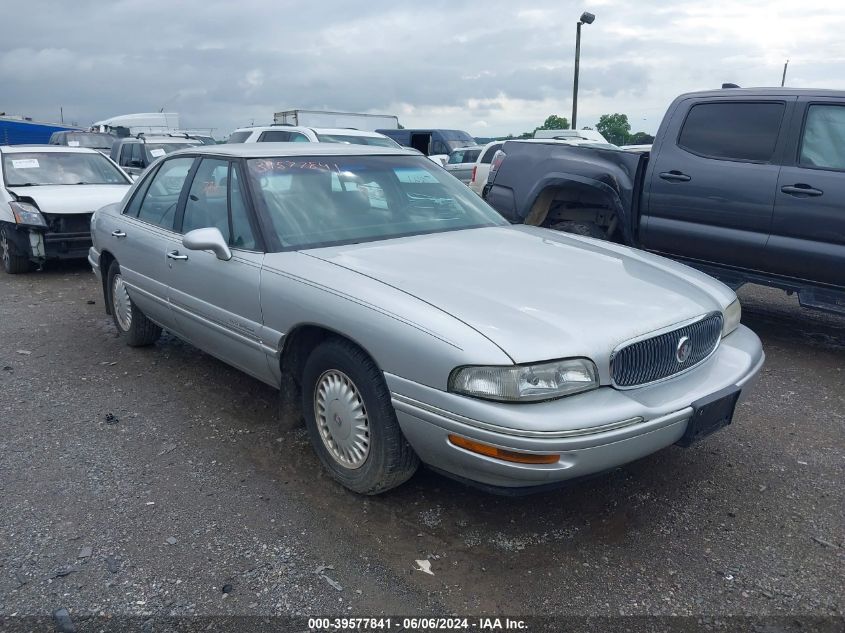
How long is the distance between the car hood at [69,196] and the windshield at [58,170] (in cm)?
24

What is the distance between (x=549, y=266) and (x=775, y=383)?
2.40m

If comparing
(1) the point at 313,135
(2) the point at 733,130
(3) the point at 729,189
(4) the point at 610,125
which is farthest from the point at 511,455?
(4) the point at 610,125

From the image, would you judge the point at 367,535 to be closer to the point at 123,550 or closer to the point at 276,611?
the point at 276,611

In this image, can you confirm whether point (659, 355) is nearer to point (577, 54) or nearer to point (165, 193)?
point (165, 193)

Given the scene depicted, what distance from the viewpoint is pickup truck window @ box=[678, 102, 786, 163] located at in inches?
220

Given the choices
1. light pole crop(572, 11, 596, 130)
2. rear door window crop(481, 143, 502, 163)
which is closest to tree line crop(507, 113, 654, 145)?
light pole crop(572, 11, 596, 130)

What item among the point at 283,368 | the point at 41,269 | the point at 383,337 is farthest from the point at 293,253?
the point at 41,269

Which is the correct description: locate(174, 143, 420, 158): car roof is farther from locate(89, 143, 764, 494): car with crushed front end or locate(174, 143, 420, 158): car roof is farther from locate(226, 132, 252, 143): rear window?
locate(226, 132, 252, 143): rear window

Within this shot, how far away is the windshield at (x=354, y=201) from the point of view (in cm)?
376

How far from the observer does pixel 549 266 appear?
3477 millimetres

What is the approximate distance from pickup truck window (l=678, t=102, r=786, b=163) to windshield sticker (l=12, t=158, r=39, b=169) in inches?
314

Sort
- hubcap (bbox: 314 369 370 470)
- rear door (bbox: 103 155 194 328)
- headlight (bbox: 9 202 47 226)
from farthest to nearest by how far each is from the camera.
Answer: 1. headlight (bbox: 9 202 47 226)
2. rear door (bbox: 103 155 194 328)
3. hubcap (bbox: 314 369 370 470)

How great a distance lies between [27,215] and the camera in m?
8.27

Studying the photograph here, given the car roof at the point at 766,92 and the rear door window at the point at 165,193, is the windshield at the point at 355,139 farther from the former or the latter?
the rear door window at the point at 165,193
